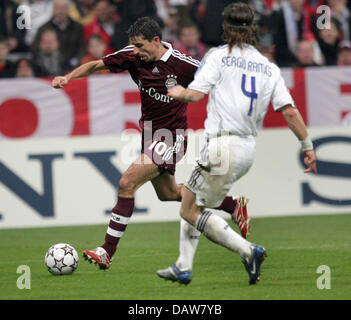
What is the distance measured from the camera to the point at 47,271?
799 centimetres

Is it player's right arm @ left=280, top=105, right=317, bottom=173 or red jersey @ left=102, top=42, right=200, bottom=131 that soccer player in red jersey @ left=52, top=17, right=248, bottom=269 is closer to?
red jersey @ left=102, top=42, right=200, bottom=131

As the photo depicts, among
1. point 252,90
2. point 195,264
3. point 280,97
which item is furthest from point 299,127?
point 195,264

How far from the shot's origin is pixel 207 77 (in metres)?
6.46

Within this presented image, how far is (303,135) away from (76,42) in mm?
7372

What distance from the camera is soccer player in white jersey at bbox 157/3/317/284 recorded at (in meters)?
6.52

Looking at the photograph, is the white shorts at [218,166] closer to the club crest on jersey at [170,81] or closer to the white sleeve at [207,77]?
the white sleeve at [207,77]

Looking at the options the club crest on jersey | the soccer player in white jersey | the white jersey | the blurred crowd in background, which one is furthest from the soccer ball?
the blurred crowd in background

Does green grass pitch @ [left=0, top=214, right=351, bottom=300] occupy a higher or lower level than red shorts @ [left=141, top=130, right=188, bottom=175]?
lower

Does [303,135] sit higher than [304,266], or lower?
higher

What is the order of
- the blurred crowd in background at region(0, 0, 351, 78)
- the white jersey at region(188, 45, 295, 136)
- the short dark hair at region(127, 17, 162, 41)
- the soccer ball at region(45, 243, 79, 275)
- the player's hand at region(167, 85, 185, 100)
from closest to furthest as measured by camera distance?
the player's hand at region(167, 85, 185, 100), the white jersey at region(188, 45, 295, 136), the soccer ball at region(45, 243, 79, 275), the short dark hair at region(127, 17, 162, 41), the blurred crowd in background at region(0, 0, 351, 78)
